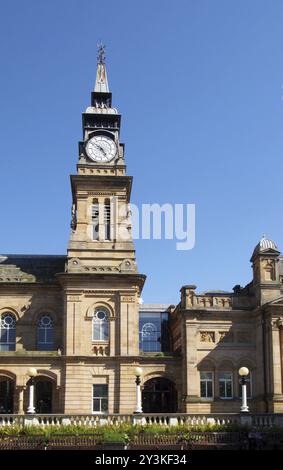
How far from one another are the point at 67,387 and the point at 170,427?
14.5m

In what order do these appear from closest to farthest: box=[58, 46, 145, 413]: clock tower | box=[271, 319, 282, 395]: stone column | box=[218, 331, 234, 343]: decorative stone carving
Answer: box=[271, 319, 282, 395]: stone column → box=[58, 46, 145, 413]: clock tower → box=[218, 331, 234, 343]: decorative stone carving

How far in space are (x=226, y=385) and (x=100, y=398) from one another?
29.8 ft

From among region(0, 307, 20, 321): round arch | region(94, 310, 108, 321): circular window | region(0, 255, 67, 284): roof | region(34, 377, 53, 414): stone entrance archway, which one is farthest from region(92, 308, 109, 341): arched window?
region(0, 307, 20, 321): round arch

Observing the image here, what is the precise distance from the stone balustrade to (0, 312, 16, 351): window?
1277 cm

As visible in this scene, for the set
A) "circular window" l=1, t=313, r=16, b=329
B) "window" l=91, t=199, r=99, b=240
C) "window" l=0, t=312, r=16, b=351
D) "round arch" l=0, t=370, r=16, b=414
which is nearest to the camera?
"round arch" l=0, t=370, r=16, b=414

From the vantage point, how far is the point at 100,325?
55156 mm

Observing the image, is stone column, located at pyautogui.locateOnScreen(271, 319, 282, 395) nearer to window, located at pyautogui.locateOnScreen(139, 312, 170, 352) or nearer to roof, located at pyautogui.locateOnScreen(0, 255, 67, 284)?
window, located at pyautogui.locateOnScreen(139, 312, 170, 352)

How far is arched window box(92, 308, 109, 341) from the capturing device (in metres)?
54.9

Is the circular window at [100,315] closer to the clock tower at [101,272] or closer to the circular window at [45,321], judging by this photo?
the clock tower at [101,272]

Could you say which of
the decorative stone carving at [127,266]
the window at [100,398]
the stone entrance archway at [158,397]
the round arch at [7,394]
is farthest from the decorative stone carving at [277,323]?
the round arch at [7,394]

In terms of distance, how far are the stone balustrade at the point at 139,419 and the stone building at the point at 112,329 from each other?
8.59m

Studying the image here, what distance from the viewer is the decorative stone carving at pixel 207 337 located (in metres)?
55.6

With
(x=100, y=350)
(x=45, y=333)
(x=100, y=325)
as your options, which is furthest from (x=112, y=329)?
(x=45, y=333)
